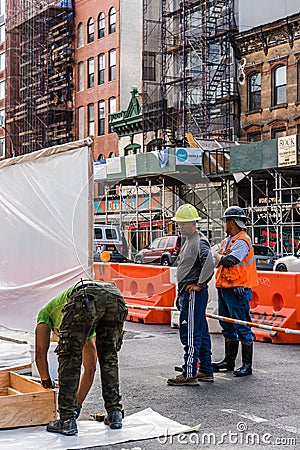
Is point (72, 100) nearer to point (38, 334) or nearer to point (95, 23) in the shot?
point (95, 23)

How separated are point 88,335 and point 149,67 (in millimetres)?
40940

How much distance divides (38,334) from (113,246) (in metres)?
8.54

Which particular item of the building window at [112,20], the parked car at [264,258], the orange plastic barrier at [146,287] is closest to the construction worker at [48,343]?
the orange plastic barrier at [146,287]

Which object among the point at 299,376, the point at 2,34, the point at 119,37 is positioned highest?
the point at 2,34

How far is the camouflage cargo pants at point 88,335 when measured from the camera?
243 inches

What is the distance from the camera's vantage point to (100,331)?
6.41m

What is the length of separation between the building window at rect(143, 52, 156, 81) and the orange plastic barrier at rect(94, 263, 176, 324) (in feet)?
104

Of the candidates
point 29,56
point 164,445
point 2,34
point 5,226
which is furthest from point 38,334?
point 2,34

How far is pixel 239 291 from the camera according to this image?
9.05 metres

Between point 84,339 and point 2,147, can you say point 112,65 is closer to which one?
point 2,147

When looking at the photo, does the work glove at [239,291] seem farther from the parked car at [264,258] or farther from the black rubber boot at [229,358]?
the parked car at [264,258]

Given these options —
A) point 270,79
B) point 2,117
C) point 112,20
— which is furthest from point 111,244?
point 2,117

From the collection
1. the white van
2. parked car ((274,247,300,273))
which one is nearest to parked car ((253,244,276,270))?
parked car ((274,247,300,273))

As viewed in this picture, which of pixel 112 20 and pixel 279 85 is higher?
pixel 112 20
